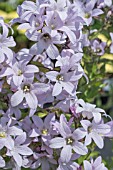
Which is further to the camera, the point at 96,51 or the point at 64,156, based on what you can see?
the point at 96,51

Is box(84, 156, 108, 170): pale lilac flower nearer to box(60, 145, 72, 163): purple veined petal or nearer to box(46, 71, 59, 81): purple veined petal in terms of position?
box(60, 145, 72, 163): purple veined petal

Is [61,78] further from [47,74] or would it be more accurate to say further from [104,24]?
[104,24]

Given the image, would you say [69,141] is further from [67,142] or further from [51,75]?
[51,75]

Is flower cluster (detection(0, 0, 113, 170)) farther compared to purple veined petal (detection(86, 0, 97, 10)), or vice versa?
purple veined petal (detection(86, 0, 97, 10))

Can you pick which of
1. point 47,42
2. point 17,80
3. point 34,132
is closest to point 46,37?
point 47,42

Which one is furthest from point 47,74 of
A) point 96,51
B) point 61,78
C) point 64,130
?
point 96,51

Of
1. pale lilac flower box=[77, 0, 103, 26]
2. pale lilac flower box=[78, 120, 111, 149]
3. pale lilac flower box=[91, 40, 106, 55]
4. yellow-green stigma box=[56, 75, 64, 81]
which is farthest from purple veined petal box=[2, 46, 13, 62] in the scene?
pale lilac flower box=[91, 40, 106, 55]

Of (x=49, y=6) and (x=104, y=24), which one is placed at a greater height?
(x=49, y=6)
